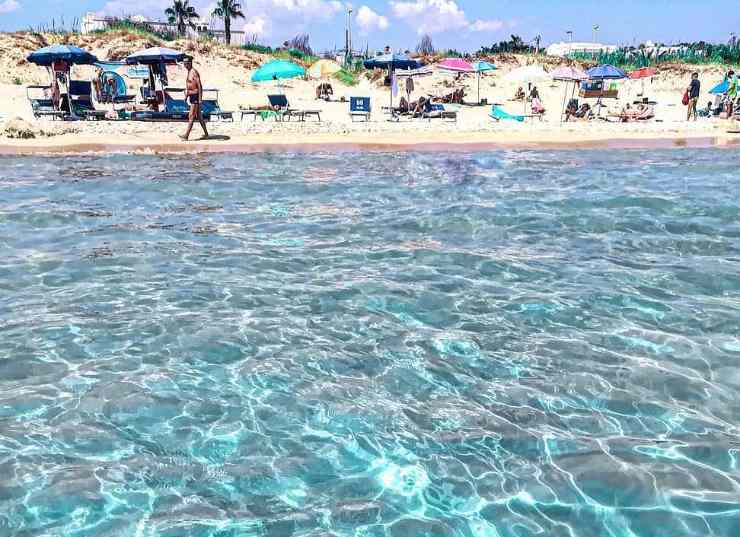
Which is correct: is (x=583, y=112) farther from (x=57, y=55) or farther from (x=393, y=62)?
(x=57, y=55)

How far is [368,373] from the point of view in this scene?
4.54 meters

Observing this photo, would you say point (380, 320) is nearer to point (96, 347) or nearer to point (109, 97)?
point (96, 347)

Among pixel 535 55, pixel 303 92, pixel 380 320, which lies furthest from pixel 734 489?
pixel 535 55

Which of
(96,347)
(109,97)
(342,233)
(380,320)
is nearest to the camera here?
(96,347)

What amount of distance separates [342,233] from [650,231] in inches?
164

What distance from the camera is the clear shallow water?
323cm

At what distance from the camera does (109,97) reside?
20406 millimetres

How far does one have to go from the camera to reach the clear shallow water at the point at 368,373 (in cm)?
323

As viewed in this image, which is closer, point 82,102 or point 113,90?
point 82,102

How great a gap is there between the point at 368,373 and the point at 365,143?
1181 cm

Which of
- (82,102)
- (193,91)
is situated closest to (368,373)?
(193,91)

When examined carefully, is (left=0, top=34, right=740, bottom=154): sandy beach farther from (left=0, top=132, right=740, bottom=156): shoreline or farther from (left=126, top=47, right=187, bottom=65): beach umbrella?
(left=126, top=47, right=187, bottom=65): beach umbrella

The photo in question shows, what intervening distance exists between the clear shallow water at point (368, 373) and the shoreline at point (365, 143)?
5.57m

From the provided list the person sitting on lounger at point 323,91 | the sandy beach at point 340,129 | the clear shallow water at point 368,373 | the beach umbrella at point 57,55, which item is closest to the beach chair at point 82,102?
the sandy beach at point 340,129
